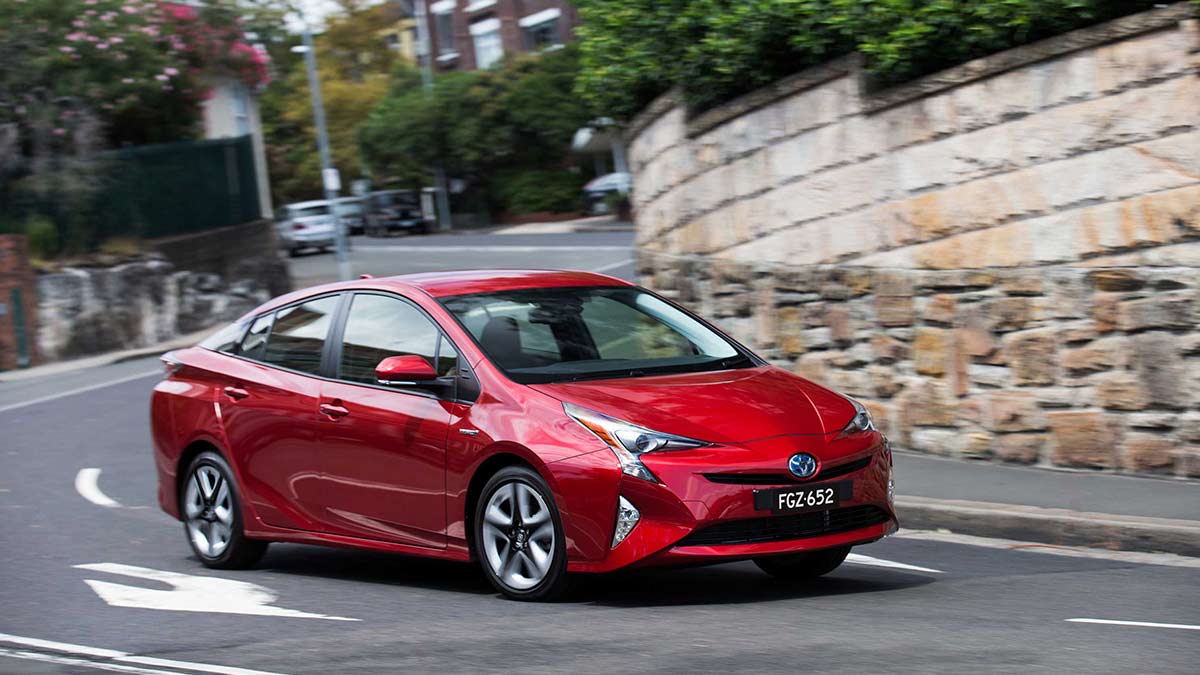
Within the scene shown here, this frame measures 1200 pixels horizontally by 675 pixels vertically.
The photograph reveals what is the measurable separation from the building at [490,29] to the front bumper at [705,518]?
49957mm

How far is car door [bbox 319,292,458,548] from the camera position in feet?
24.5

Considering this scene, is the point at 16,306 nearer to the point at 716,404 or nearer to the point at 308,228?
the point at 716,404

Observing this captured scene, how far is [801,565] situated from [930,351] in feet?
12.8

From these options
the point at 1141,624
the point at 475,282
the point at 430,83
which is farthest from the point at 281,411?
the point at 430,83

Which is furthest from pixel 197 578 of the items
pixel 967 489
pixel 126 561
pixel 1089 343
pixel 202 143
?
pixel 202 143

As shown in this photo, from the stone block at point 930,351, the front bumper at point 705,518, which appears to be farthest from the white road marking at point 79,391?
the front bumper at point 705,518

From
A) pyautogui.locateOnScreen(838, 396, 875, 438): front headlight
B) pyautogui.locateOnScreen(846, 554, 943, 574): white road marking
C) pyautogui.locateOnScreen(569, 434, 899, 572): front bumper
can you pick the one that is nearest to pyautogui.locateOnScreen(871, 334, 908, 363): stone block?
pyautogui.locateOnScreen(846, 554, 943, 574): white road marking

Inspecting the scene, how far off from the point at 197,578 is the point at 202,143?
23.4 meters

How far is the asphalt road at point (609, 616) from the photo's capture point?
19.2 feet

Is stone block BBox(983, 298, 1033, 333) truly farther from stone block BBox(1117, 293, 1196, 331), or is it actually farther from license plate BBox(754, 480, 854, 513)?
license plate BBox(754, 480, 854, 513)

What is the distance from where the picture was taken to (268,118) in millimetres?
66375

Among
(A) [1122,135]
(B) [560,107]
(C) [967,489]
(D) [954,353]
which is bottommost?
(C) [967,489]

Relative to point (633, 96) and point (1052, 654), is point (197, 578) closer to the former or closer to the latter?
point (1052, 654)

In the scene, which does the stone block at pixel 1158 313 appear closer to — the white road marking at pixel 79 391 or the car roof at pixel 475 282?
the car roof at pixel 475 282
